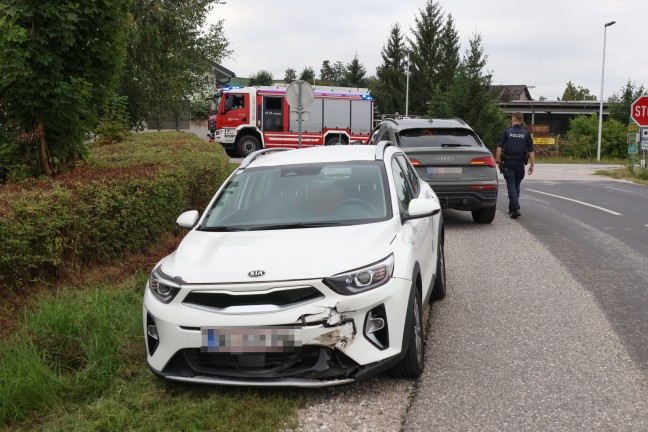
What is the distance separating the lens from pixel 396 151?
627 cm

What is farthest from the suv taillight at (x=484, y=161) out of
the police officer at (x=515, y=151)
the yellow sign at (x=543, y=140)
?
the yellow sign at (x=543, y=140)

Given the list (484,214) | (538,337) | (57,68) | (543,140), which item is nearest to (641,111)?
(484,214)

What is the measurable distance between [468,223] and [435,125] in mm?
1803

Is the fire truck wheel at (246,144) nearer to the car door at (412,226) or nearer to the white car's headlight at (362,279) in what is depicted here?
the car door at (412,226)

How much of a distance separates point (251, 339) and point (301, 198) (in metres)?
1.60

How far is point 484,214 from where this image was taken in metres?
11.2

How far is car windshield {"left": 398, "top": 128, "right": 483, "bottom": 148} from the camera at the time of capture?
10.8 metres

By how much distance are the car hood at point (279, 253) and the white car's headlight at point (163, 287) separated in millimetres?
47

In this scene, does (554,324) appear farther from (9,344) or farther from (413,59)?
(413,59)

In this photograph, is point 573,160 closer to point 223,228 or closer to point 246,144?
point 246,144

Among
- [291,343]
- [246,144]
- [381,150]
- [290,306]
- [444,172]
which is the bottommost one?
[291,343]

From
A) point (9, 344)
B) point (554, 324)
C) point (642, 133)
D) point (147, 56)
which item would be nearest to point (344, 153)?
point (554, 324)

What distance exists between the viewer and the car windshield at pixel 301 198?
4.76 m

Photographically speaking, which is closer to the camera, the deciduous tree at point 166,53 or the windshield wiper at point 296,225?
the windshield wiper at point 296,225
